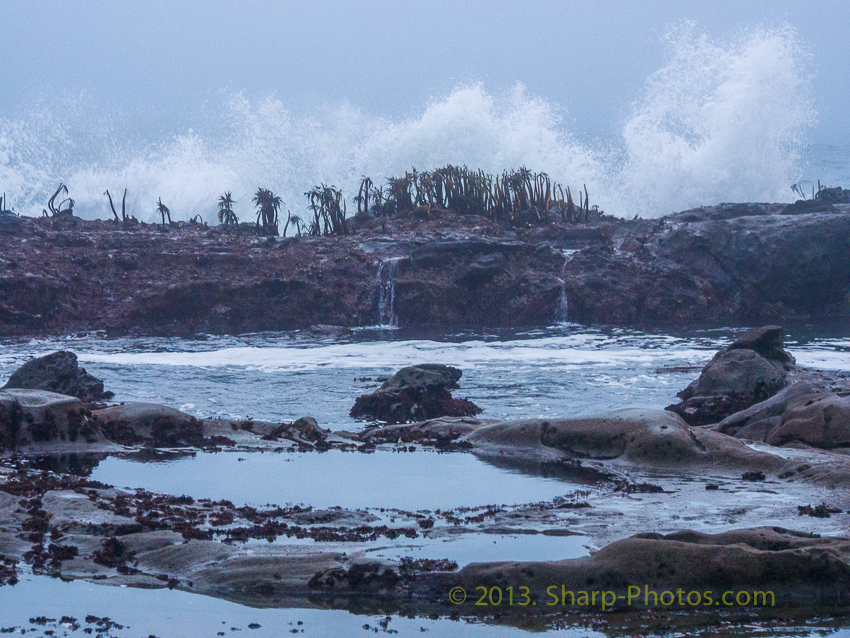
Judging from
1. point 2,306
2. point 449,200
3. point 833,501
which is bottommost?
point 833,501

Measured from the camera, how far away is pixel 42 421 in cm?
1656

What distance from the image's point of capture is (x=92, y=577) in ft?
29.2

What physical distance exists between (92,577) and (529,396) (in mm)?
20330

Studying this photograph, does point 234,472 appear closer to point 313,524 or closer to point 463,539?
point 313,524

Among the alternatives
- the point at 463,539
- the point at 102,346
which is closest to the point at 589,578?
the point at 463,539

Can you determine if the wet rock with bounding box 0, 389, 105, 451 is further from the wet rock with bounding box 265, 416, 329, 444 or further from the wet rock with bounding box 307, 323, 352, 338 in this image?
the wet rock with bounding box 307, 323, 352, 338

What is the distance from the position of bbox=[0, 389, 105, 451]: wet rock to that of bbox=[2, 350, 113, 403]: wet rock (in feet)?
27.9

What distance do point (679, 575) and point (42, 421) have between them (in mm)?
12158

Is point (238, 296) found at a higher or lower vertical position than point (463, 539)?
higher

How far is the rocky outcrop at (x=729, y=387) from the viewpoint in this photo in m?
22.8

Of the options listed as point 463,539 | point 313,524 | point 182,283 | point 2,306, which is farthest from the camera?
point 182,283

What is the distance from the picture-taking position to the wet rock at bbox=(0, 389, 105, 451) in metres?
16.2

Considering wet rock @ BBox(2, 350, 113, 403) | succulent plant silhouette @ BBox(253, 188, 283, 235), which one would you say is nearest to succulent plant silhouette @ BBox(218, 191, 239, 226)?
succulent plant silhouette @ BBox(253, 188, 283, 235)

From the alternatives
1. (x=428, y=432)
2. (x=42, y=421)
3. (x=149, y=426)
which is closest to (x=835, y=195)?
(x=428, y=432)
